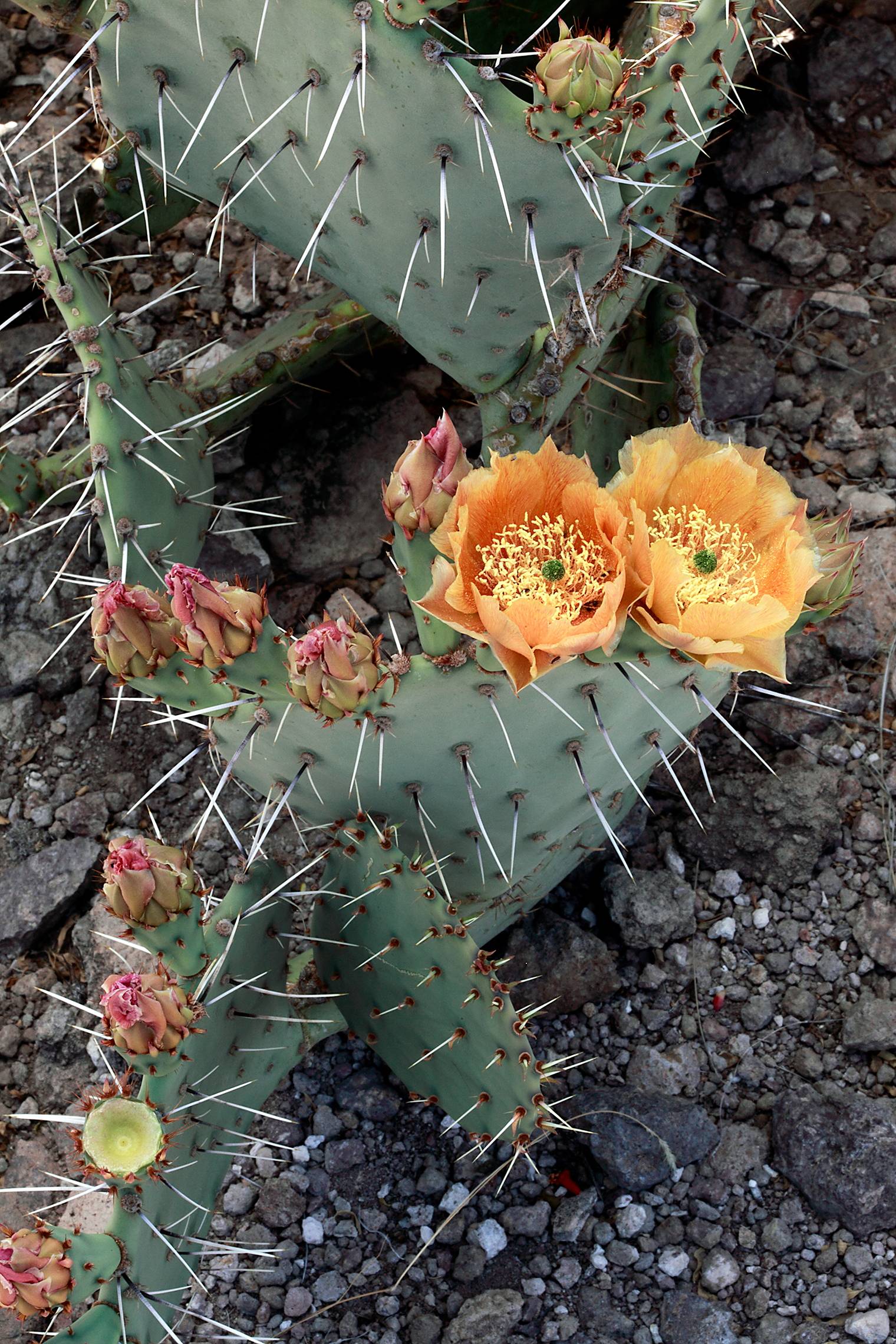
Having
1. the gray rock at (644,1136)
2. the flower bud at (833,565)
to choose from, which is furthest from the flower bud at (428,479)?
the gray rock at (644,1136)

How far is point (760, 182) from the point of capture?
2623 mm

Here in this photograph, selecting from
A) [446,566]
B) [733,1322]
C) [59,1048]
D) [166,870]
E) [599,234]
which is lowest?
[733,1322]

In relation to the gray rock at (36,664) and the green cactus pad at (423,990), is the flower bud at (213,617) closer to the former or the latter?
the green cactus pad at (423,990)

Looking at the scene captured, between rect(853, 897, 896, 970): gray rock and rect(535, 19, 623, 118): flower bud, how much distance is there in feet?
4.33

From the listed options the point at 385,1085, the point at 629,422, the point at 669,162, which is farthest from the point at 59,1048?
the point at 669,162

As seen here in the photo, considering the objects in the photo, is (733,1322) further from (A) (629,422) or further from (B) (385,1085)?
(A) (629,422)

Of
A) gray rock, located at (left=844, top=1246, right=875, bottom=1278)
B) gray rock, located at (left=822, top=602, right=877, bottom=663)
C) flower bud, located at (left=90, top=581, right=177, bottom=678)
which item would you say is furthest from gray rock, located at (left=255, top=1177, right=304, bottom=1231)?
gray rock, located at (left=822, top=602, right=877, bottom=663)

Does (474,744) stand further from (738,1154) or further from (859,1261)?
(859,1261)

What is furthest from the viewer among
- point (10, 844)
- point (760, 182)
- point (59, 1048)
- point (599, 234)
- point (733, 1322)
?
point (760, 182)

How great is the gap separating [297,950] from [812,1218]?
0.89 m

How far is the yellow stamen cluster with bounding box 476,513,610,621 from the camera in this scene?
52.4 inches

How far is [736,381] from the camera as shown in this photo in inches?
96.9

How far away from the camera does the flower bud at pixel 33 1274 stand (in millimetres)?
1276

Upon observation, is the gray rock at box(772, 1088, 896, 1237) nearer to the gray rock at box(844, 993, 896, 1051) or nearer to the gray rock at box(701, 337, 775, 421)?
the gray rock at box(844, 993, 896, 1051)
